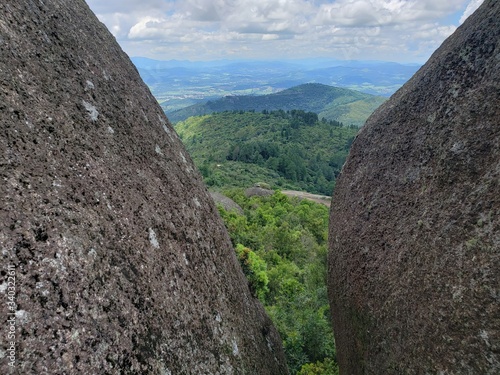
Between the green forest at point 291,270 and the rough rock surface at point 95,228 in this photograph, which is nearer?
the rough rock surface at point 95,228

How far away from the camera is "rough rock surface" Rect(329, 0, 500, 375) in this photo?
5359 mm

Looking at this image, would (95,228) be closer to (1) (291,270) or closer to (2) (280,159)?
(1) (291,270)

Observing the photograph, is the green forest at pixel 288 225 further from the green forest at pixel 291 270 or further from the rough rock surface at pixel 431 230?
the rough rock surface at pixel 431 230

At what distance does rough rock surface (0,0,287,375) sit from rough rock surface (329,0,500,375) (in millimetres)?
2742

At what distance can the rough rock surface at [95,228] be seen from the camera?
397cm

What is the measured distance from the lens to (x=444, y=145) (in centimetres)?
718

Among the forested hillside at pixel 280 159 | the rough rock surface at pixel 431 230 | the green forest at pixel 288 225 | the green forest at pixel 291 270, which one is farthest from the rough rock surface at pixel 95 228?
the forested hillside at pixel 280 159

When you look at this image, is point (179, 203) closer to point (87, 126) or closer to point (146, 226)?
point (146, 226)

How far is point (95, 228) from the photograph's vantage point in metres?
4.97

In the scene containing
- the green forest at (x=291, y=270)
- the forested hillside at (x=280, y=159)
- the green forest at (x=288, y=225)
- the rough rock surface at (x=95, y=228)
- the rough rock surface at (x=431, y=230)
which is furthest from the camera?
the forested hillside at (x=280, y=159)

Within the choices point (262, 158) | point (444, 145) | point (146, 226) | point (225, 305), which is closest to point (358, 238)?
point (444, 145)

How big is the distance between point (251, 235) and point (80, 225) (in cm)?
4415

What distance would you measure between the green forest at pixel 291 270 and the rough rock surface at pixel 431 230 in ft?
12.9

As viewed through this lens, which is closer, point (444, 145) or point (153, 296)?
point (153, 296)
